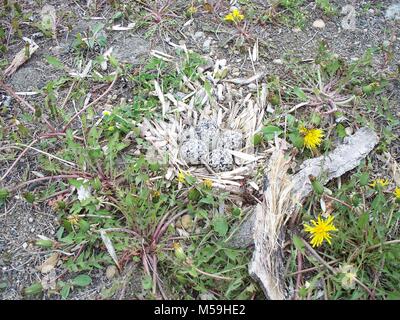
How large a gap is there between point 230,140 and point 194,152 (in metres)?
0.21

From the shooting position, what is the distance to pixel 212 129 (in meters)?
2.54

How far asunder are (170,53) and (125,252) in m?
1.35

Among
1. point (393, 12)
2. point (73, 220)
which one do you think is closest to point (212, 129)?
point (73, 220)

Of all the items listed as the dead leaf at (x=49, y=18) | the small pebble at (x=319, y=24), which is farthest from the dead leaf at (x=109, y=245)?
the small pebble at (x=319, y=24)

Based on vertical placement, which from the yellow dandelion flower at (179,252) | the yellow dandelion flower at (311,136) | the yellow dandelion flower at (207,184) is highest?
the yellow dandelion flower at (311,136)

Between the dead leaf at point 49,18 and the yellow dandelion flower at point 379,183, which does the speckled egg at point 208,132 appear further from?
the dead leaf at point 49,18

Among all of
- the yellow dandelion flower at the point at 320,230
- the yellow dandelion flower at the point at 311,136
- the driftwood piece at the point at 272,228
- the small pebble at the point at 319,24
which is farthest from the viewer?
the small pebble at the point at 319,24

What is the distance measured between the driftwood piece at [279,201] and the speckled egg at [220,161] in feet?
0.70

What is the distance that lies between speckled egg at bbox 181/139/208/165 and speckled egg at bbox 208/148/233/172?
44 mm

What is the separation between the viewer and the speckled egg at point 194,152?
8.03 ft

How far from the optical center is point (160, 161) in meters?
2.45

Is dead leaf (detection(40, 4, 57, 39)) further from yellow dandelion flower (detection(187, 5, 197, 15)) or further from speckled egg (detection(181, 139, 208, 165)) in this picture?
speckled egg (detection(181, 139, 208, 165))

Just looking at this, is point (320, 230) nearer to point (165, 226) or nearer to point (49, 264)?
point (165, 226)

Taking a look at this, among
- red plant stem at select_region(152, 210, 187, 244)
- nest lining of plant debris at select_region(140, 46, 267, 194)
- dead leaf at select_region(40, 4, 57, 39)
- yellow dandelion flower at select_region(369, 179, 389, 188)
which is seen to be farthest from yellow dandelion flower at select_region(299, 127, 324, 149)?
dead leaf at select_region(40, 4, 57, 39)
